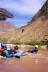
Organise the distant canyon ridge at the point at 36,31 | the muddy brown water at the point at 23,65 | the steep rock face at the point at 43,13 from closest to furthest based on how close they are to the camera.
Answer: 1. the muddy brown water at the point at 23,65
2. the distant canyon ridge at the point at 36,31
3. the steep rock face at the point at 43,13

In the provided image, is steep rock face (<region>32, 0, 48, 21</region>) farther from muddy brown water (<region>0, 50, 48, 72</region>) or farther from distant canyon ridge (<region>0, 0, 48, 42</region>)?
muddy brown water (<region>0, 50, 48, 72</region>)

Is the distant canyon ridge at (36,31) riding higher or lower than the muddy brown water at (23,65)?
higher

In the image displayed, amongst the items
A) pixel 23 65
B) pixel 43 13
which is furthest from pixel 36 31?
pixel 23 65

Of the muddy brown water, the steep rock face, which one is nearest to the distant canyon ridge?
the steep rock face

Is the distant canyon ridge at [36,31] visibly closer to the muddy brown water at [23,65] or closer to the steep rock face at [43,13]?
the steep rock face at [43,13]

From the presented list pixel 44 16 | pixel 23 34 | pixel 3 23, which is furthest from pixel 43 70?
pixel 3 23

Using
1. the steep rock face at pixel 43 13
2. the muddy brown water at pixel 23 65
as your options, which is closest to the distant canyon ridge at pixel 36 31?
the steep rock face at pixel 43 13

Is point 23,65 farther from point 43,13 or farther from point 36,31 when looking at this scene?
point 43,13

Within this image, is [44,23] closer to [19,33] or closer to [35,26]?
[35,26]

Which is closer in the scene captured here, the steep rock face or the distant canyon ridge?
the distant canyon ridge

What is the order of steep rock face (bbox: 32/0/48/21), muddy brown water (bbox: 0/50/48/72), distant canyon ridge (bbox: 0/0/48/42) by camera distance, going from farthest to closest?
1. steep rock face (bbox: 32/0/48/21)
2. distant canyon ridge (bbox: 0/0/48/42)
3. muddy brown water (bbox: 0/50/48/72)

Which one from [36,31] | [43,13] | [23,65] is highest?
[43,13]

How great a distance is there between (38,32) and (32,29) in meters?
3.13

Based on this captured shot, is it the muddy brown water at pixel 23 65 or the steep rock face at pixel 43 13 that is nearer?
the muddy brown water at pixel 23 65
